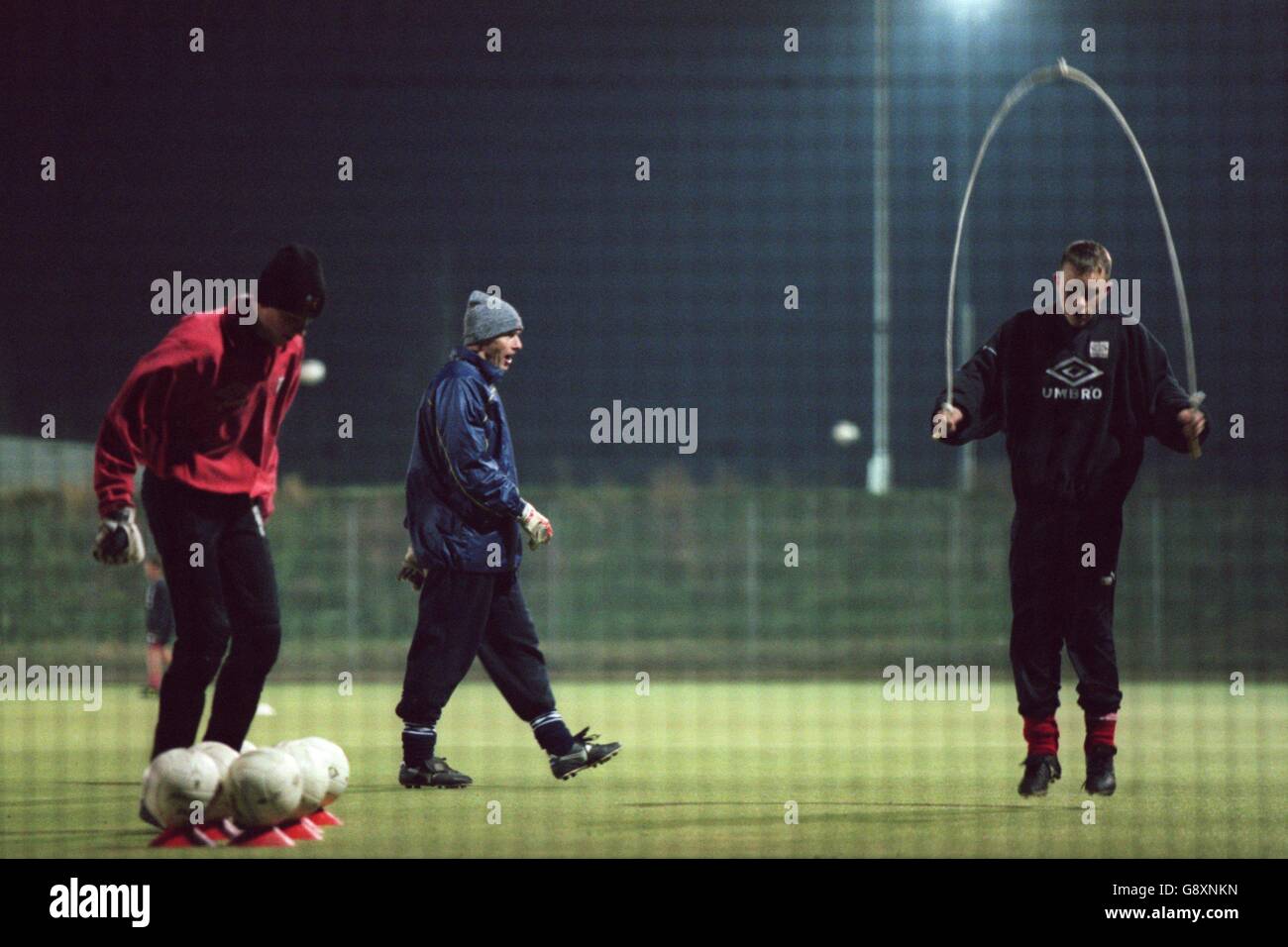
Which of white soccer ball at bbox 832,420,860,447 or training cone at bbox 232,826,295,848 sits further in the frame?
white soccer ball at bbox 832,420,860,447

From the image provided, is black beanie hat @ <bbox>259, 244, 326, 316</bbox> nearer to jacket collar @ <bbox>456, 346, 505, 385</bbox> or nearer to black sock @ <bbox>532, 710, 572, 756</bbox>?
jacket collar @ <bbox>456, 346, 505, 385</bbox>

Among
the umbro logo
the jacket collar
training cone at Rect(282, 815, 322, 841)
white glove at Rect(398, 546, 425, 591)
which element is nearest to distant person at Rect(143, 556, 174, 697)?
white glove at Rect(398, 546, 425, 591)

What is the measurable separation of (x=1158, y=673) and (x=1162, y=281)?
442 cm

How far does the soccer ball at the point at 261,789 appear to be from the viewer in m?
7.31

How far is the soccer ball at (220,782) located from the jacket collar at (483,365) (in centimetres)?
245

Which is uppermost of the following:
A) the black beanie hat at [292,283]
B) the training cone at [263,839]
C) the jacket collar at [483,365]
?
the black beanie hat at [292,283]

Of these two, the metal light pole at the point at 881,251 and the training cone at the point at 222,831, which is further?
the metal light pole at the point at 881,251

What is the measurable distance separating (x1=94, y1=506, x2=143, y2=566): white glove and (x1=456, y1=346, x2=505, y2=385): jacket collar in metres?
2.32

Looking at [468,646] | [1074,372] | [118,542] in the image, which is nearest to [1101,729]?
[1074,372]

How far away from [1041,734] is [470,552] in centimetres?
270

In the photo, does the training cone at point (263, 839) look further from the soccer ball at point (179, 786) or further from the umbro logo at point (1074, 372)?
the umbro logo at point (1074, 372)

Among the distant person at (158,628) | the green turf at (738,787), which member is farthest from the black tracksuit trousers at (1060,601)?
the distant person at (158,628)

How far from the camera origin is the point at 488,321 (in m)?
9.29

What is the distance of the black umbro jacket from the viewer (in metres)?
8.94
